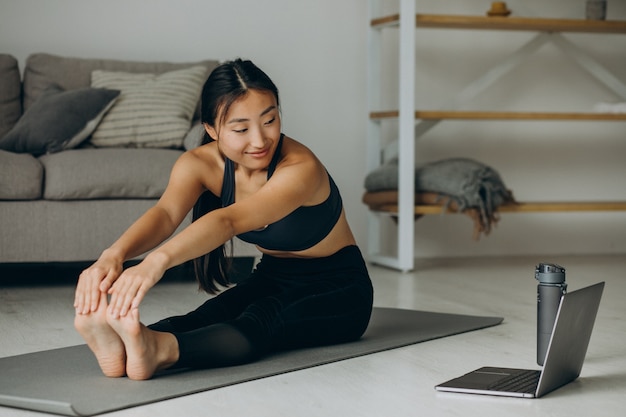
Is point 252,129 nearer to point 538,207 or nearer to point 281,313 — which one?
point 281,313

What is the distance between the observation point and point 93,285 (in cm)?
170

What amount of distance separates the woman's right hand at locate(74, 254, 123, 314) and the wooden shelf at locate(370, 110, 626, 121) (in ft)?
7.99

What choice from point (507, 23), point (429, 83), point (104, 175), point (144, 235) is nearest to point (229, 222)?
point (144, 235)

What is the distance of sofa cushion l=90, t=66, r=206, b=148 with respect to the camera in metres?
3.62

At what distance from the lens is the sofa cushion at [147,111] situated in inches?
143

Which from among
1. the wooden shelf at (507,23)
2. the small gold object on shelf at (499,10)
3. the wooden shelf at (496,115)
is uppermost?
the small gold object on shelf at (499,10)

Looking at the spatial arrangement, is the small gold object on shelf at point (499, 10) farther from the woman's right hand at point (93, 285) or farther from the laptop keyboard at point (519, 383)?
the woman's right hand at point (93, 285)

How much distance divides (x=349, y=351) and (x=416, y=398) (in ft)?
1.40

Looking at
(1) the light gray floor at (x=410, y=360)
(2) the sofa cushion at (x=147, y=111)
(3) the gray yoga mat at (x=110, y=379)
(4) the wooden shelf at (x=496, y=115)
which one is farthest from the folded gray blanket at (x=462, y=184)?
(3) the gray yoga mat at (x=110, y=379)

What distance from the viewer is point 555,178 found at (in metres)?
4.82

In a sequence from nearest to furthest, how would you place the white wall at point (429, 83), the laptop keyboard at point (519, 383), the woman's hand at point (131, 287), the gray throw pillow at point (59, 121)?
the woman's hand at point (131, 287) < the laptop keyboard at point (519, 383) < the gray throw pillow at point (59, 121) < the white wall at point (429, 83)

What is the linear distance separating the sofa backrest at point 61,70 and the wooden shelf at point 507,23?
1131 millimetres

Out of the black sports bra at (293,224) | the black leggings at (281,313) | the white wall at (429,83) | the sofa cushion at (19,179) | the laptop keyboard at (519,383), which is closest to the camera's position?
the laptop keyboard at (519,383)

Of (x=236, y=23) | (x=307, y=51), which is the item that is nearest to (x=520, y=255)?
(x=307, y=51)
